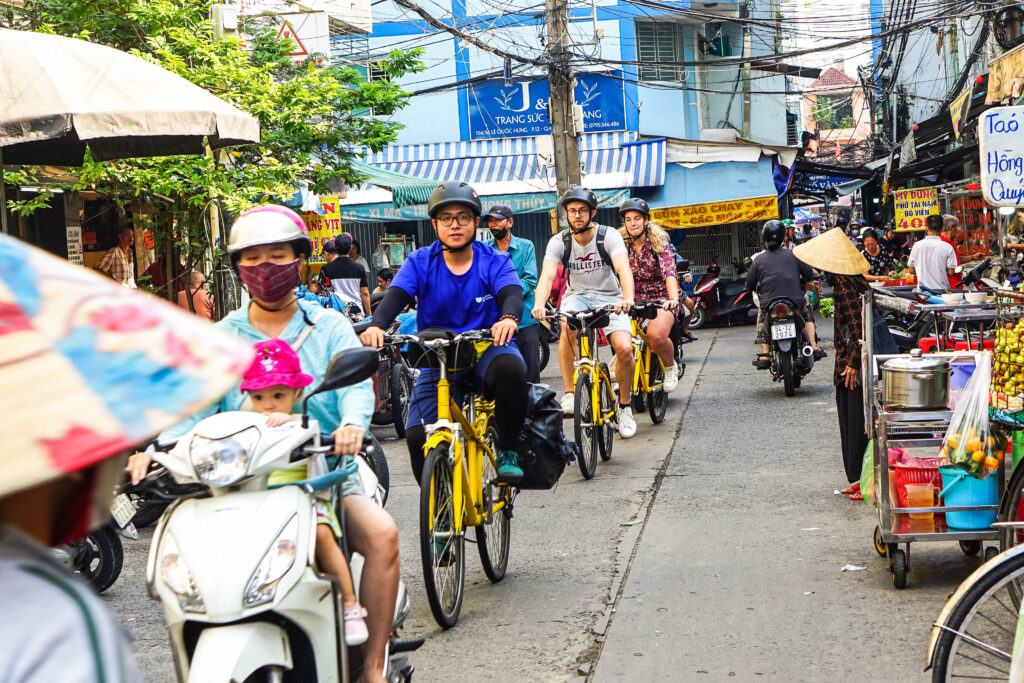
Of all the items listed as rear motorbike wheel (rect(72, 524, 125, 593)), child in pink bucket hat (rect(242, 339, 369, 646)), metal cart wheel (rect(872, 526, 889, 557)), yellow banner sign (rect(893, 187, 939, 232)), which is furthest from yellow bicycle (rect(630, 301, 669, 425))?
yellow banner sign (rect(893, 187, 939, 232))

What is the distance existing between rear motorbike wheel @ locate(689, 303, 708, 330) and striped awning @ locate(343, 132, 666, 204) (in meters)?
5.18

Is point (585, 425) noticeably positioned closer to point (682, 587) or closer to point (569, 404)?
point (569, 404)

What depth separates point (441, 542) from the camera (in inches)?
198

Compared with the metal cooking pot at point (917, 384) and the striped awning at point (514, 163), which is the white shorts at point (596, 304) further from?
the striped awning at point (514, 163)

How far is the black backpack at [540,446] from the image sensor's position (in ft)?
18.7

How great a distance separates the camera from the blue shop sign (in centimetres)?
2672

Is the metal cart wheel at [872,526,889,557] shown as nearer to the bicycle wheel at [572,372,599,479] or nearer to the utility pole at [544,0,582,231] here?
the bicycle wheel at [572,372,599,479]

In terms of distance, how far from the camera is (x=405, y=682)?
12.9 feet

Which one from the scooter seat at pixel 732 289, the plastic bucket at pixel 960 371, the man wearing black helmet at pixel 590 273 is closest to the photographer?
the plastic bucket at pixel 960 371

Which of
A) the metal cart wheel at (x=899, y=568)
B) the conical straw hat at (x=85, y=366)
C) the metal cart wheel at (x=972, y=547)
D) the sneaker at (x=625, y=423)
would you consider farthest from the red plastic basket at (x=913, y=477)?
the conical straw hat at (x=85, y=366)

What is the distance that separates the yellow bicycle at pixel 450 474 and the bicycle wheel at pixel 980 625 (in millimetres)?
2129

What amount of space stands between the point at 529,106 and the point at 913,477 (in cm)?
2285

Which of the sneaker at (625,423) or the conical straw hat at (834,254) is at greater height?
the conical straw hat at (834,254)

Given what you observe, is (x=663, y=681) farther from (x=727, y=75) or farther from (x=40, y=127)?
(x=727, y=75)
